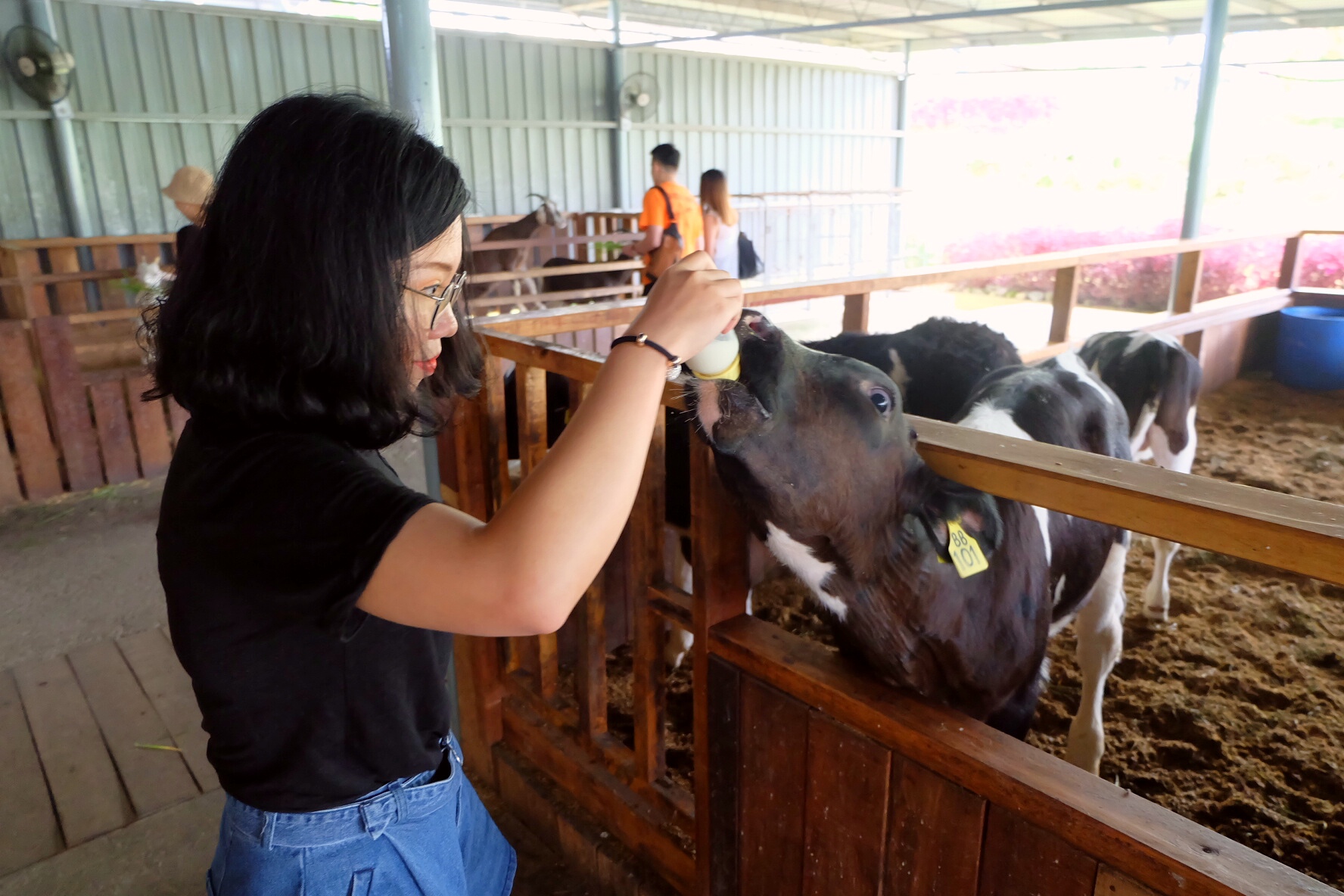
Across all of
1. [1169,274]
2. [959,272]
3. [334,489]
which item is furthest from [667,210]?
[1169,274]

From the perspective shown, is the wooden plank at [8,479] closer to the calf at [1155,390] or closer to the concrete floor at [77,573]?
the concrete floor at [77,573]

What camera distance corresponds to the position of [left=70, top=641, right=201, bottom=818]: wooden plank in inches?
104

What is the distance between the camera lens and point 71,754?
9.17 feet

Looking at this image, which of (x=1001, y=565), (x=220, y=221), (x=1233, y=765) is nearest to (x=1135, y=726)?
(x=1233, y=765)

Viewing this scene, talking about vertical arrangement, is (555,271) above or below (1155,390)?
above

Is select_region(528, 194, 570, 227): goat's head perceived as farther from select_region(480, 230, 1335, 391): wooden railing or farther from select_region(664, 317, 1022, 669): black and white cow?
select_region(664, 317, 1022, 669): black and white cow

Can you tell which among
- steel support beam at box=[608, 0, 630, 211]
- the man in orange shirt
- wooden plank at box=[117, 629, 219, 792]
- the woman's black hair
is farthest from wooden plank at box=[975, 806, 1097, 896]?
steel support beam at box=[608, 0, 630, 211]

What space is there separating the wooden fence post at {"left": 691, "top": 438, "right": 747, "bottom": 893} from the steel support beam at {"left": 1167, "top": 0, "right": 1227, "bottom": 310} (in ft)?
21.3

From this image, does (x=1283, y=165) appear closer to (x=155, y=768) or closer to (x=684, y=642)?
(x=684, y=642)

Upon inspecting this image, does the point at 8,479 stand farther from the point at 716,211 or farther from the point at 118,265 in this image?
the point at 716,211

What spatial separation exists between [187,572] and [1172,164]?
23719mm

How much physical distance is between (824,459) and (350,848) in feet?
2.91

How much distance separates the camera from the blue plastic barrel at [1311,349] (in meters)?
5.93

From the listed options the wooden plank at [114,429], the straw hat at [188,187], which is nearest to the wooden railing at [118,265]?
the wooden plank at [114,429]
